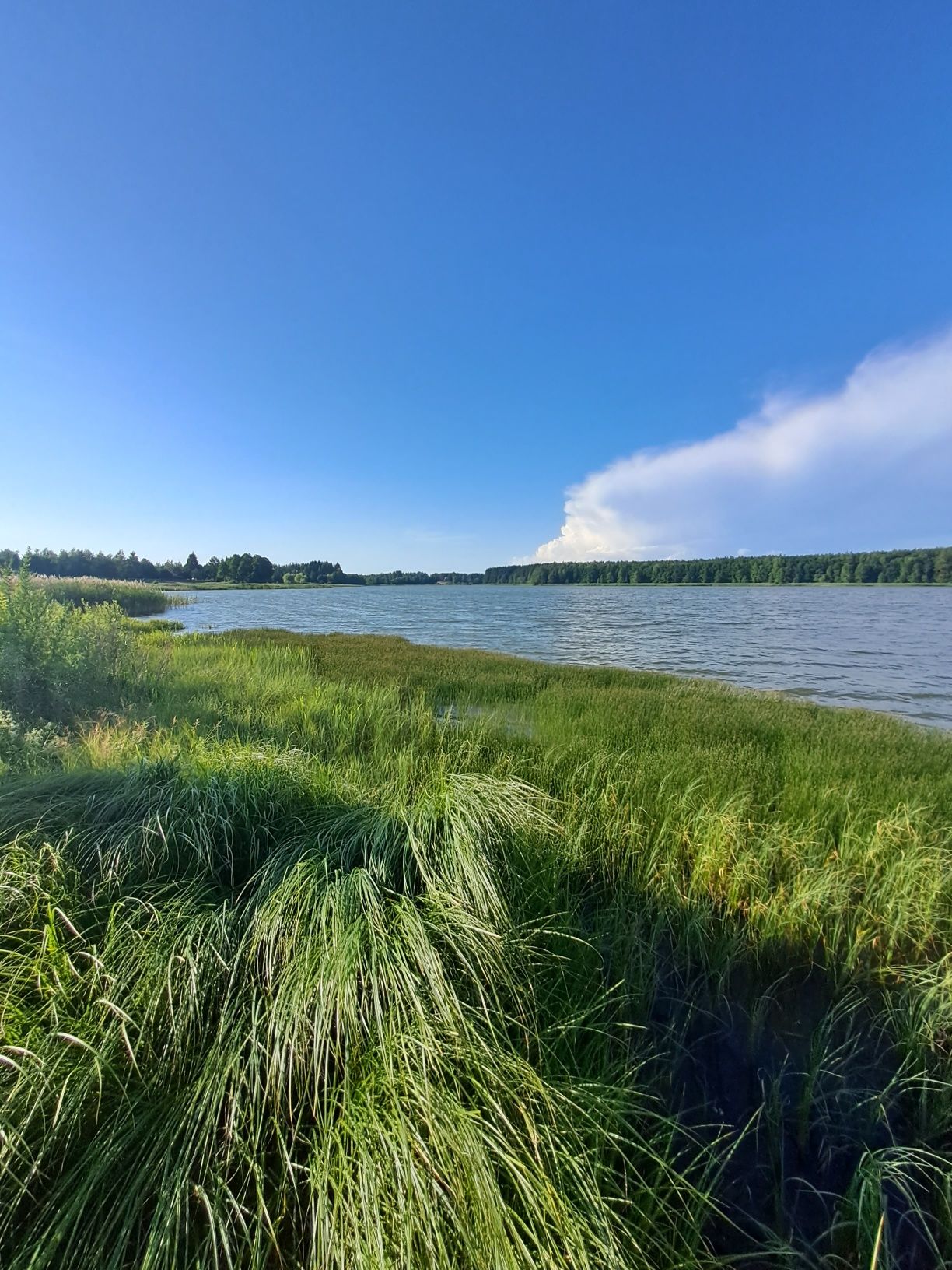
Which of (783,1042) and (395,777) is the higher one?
(395,777)

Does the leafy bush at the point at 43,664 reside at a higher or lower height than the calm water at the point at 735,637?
higher

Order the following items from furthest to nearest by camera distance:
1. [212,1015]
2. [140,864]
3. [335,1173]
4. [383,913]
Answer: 1. [140,864]
2. [383,913]
3. [212,1015]
4. [335,1173]

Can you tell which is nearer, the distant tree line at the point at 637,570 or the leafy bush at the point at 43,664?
the leafy bush at the point at 43,664

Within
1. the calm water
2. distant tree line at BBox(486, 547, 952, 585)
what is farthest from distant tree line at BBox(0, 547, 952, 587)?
the calm water

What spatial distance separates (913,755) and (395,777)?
785 centimetres

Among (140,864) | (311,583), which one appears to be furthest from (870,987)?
(311,583)

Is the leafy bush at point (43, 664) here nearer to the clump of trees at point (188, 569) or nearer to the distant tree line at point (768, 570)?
the clump of trees at point (188, 569)

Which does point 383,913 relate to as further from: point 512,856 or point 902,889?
point 902,889

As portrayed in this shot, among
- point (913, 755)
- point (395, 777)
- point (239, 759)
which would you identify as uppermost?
point (239, 759)

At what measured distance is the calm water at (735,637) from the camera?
15172 mm

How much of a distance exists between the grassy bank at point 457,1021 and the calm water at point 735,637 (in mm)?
11502

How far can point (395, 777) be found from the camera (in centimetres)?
437

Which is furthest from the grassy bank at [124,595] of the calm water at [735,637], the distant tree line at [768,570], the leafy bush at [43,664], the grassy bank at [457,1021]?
the distant tree line at [768,570]

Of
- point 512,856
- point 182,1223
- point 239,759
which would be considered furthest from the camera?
point 239,759
